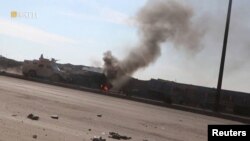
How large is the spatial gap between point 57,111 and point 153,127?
10.4 feet

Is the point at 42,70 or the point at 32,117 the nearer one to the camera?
the point at 32,117

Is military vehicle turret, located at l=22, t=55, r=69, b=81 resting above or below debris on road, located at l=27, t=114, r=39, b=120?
above

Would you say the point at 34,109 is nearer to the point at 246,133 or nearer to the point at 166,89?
the point at 246,133

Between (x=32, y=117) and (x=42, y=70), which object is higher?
(x=42, y=70)

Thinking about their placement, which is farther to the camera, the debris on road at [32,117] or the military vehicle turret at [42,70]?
the military vehicle turret at [42,70]

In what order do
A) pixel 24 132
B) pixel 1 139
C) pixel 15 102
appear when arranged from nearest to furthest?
pixel 1 139 < pixel 24 132 < pixel 15 102

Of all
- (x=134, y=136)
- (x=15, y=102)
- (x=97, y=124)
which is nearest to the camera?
(x=134, y=136)

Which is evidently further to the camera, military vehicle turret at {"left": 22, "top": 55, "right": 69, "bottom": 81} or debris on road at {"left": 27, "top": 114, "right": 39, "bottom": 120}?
military vehicle turret at {"left": 22, "top": 55, "right": 69, "bottom": 81}

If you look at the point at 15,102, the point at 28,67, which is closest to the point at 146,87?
the point at 28,67

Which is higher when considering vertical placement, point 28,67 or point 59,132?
point 28,67

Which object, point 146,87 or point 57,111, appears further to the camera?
point 146,87

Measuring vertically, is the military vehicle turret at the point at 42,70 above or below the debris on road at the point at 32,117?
above

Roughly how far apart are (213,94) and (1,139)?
33.6m

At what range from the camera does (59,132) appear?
36.1 feet
